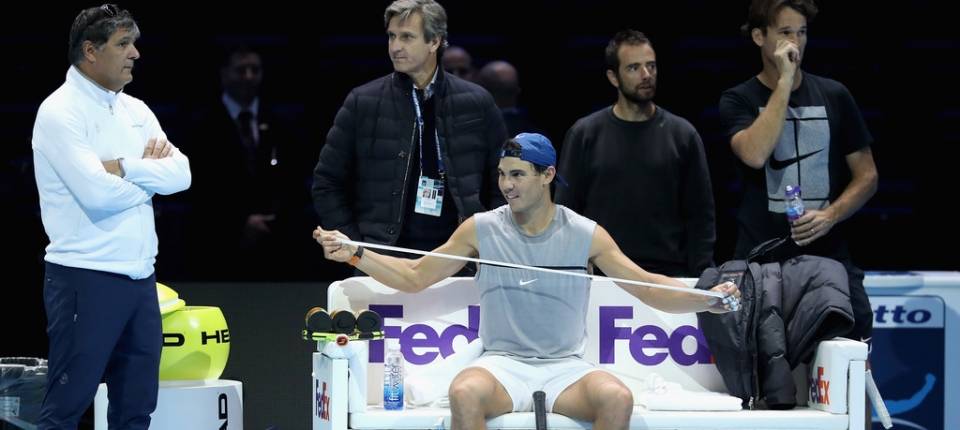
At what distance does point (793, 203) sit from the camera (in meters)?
5.05

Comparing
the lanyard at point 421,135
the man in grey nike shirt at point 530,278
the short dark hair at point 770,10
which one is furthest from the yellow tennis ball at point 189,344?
the short dark hair at point 770,10

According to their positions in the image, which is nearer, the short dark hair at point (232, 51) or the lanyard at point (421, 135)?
the lanyard at point (421, 135)

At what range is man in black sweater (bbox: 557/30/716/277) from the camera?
541cm

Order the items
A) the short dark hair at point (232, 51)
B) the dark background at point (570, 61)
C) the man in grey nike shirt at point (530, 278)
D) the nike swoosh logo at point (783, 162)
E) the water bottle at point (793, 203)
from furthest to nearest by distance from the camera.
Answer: the dark background at point (570, 61) < the short dark hair at point (232, 51) < the nike swoosh logo at point (783, 162) < the water bottle at point (793, 203) < the man in grey nike shirt at point (530, 278)

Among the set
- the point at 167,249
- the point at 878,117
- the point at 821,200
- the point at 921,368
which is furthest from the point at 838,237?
the point at 167,249

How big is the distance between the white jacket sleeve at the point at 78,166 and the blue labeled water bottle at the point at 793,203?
229cm

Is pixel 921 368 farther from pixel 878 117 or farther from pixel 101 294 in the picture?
pixel 101 294

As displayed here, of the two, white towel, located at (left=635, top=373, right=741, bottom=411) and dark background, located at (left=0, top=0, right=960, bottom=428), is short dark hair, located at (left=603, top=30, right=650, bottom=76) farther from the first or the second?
dark background, located at (left=0, top=0, right=960, bottom=428)

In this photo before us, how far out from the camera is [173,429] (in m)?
5.03

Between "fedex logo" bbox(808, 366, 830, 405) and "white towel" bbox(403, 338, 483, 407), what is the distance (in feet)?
3.81

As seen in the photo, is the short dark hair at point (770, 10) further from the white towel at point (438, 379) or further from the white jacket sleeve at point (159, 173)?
the white jacket sleeve at point (159, 173)

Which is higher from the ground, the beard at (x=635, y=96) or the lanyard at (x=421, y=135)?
the beard at (x=635, y=96)

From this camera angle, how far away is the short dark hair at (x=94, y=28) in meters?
4.56

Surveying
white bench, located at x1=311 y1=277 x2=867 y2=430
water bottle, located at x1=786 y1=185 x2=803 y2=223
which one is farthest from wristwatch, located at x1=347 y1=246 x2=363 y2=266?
water bottle, located at x1=786 y1=185 x2=803 y2=223
